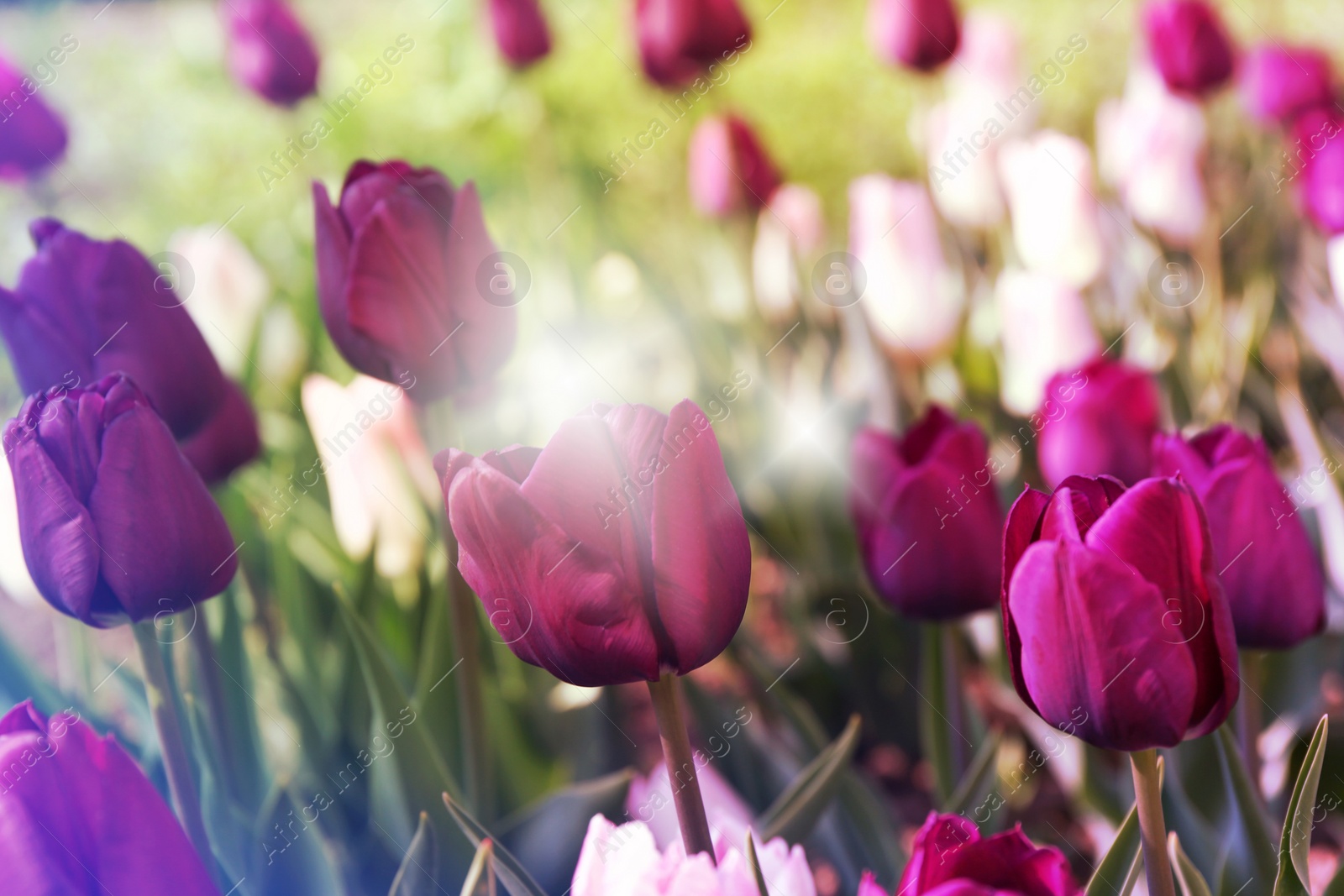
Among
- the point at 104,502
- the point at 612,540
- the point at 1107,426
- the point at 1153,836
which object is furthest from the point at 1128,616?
the point at 104,502

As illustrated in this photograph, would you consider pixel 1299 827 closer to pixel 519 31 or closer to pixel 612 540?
pixel 612 540

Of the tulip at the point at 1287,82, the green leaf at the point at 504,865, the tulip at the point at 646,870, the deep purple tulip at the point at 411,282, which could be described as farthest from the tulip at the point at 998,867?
the tulip at the point at 1287,82

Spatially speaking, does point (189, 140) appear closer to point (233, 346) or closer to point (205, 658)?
point (233, 346)

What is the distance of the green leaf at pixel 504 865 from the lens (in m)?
0.46

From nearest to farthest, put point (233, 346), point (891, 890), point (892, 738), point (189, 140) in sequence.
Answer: point (891, 890) → point (892, 738) → point (233, 346) → point (189, 140)

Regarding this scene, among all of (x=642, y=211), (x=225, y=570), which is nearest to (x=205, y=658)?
(x=225, y=570)

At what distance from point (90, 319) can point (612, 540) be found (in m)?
0.37

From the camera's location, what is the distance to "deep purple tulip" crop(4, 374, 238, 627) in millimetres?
490

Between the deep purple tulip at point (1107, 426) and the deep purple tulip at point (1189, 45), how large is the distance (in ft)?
2.55

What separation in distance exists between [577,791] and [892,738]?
486 mm

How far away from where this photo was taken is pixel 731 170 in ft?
5.05

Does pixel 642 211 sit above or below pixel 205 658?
below

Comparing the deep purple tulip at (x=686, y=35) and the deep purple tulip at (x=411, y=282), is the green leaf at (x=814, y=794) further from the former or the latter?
the deep purple tulip at (x=686, y=35)

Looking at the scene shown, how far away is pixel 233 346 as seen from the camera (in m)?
1.21
